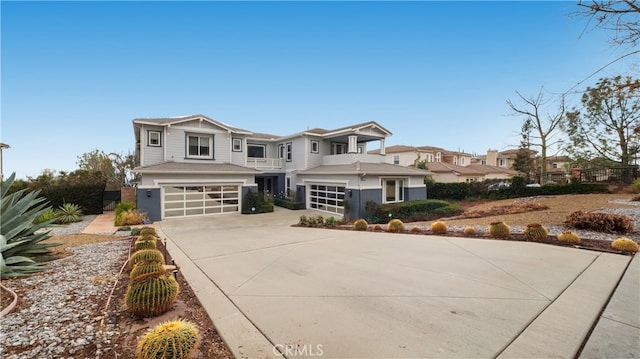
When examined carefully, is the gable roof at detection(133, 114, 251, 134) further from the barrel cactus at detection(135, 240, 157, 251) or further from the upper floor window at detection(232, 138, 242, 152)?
the barrel cactus at detection(135, 240, 157, 251)

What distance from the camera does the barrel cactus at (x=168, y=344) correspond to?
2.47 metres

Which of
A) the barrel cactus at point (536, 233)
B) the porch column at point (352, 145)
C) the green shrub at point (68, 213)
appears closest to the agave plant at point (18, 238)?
the green shrub at point (68, 213)

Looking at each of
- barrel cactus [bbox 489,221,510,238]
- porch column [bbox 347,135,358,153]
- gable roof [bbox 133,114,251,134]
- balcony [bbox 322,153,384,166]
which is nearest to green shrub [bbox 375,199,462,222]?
balcony [bbox 322,153,384,166]

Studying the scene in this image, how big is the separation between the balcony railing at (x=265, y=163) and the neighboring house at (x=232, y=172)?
0.09 m

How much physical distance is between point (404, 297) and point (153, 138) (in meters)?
18.2

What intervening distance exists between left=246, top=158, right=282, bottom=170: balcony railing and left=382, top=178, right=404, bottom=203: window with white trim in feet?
32.6

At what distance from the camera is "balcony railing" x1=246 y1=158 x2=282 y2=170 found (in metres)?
21.9

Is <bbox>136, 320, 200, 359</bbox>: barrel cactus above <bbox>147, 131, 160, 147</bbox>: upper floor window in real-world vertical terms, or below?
below

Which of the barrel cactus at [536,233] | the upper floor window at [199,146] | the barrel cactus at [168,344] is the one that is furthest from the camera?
the upper floor window at [199,146]

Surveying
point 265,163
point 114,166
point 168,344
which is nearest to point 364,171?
point 265,163

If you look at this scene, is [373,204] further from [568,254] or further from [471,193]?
[471,193]

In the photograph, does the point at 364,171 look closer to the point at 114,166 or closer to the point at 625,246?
the point at 625,246

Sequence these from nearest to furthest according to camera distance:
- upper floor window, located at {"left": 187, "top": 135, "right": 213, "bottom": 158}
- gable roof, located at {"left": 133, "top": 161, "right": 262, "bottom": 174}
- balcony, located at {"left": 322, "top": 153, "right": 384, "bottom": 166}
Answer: gable roof, located at {"left": 133, "top": 161, "right": 262, "bottom": 174}
upper floor window, located at {"left": 187, "top": 135, "right": 213, "bottom": 158}
balcony, located at {"left": 322, "top": 153, "right": 384, "bottom": 166}

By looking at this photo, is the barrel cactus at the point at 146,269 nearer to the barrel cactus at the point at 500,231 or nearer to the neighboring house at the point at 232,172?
the barrel cactus at the point at 500,231
